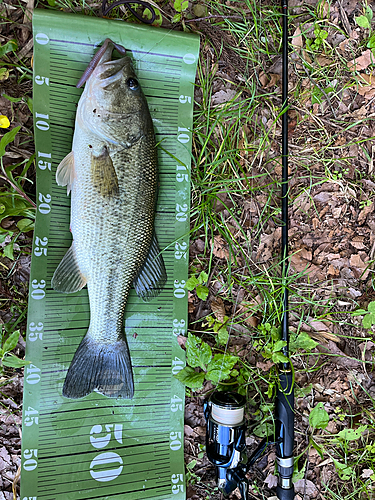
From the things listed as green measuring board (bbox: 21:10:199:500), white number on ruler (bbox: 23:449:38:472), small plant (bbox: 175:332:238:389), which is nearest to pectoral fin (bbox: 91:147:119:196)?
green measuring board (bbox: 21:10:199:500)

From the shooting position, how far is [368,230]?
2367mm

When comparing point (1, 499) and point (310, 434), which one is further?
point (310, 434)

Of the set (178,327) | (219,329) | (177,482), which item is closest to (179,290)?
(178,327)

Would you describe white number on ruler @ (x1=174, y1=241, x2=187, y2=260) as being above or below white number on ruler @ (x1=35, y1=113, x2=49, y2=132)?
below

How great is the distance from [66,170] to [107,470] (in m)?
1.75

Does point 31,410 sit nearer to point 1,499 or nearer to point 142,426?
point 1,499

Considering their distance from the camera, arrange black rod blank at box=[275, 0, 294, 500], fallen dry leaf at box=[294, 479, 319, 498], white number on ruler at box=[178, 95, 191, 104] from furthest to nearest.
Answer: fallen dry leaf at box=[294, 479, 319, 498] → white number on ruler at box=[178, 95, 191, 104] → black rod blank at box=[275, 0, 294, 500]

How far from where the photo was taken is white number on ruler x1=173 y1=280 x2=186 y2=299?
6.97 ft

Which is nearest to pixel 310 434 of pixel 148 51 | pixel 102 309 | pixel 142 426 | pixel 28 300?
pixel 142 426

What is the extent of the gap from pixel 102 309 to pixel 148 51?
1574mm

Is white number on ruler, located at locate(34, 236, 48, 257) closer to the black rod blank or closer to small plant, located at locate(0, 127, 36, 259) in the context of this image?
small plant, located at locate(0, 127, 36, 259)

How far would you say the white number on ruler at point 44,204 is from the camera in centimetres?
190

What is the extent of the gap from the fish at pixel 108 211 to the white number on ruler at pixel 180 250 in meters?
0.22

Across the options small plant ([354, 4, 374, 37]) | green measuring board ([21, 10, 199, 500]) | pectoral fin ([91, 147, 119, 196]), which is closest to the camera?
pectoral fin ([91, 147, 119, 196])
